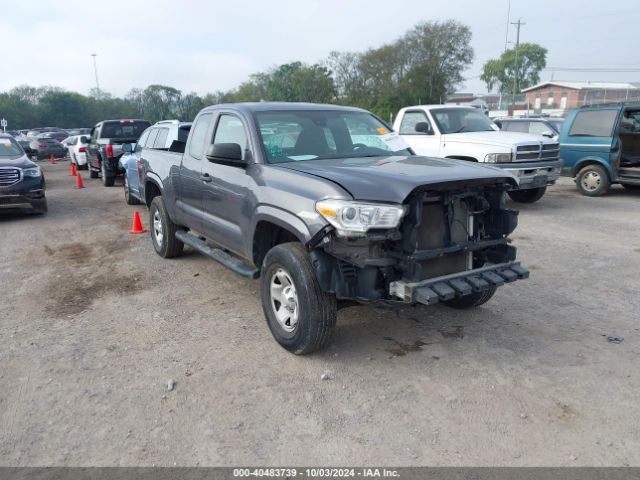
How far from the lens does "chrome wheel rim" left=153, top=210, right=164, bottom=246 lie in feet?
23.5

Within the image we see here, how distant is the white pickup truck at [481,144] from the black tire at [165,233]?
5252 mm

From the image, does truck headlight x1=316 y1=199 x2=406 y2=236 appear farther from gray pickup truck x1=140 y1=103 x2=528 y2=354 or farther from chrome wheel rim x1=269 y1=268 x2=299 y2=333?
chrome wheel rim x1=269 y1=268 x2=299 y2=333

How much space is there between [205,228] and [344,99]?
2476 inches

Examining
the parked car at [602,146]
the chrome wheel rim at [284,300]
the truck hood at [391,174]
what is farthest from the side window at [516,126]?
the chrome wheel rim at [284,300]

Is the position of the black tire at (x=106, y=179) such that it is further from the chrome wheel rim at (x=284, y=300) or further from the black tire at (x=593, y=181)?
the chrome wheel rim at (x=284, y=300)

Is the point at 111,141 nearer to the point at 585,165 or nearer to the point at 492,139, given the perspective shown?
the point at 492,139

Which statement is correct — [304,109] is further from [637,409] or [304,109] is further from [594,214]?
[594,214]

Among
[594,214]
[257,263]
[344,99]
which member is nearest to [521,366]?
[257,263]

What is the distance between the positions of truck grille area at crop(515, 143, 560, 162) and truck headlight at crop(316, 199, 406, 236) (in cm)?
724

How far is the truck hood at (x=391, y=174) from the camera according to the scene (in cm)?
363

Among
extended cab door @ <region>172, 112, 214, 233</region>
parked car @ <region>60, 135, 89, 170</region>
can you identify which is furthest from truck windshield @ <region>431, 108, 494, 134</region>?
parked car @ <region>60, 135, 89, 170</region>

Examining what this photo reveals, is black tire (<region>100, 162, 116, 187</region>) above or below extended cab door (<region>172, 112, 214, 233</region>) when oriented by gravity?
below

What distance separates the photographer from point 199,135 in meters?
5.82

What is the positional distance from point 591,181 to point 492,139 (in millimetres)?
3565
